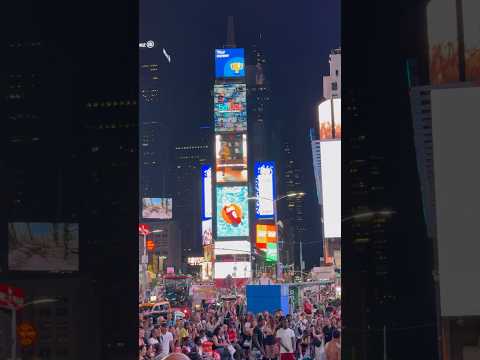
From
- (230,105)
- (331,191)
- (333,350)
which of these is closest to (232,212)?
(230,105)

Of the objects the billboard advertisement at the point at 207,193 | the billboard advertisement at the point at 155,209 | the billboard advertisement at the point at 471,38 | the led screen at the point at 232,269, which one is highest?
the billboard advertisement at the point at 207,193

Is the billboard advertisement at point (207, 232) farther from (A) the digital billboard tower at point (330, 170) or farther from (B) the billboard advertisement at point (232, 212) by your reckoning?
(A) the digital billboard tower at point (330, 170)

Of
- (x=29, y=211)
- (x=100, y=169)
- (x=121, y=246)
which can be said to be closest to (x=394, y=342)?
(x=121, y=246)

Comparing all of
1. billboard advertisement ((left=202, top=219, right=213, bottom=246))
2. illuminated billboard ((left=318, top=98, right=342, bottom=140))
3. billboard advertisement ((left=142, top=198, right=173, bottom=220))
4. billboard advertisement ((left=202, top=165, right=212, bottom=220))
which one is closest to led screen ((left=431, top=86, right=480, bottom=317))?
illuminated billboard ((left=318, top=98, right=342, bottom=140))

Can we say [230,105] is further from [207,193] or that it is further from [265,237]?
[265,237]

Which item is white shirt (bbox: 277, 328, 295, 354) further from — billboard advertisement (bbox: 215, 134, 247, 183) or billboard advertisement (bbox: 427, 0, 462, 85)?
billboard advertisement (bbox: 215, 134, 247, 183)

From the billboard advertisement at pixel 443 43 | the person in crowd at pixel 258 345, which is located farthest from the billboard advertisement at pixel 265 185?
the billboard advertisement at pixel 443 43

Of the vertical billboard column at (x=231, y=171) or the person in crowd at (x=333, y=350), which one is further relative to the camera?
the vertical billboard column at (x=231, y=171)
